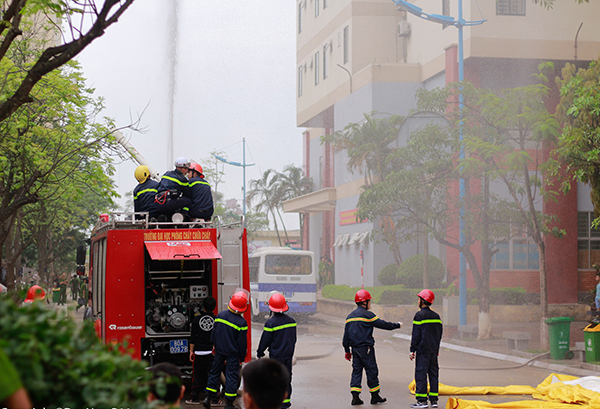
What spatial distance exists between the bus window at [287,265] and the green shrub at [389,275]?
5011mm

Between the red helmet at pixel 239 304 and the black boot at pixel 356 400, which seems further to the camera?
the black boot at pixel 356 400

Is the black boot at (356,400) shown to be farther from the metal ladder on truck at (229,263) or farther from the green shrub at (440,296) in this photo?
the green shrub at (440,296)

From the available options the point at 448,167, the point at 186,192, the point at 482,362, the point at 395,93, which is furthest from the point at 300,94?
the point at 186,192

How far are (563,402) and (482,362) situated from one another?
5.95 m

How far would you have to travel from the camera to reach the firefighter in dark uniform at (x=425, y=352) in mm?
10203

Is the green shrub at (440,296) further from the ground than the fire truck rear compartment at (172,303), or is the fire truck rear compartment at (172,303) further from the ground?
the fire truck rear compartment at (172,303)

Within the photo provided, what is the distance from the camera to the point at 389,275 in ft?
103

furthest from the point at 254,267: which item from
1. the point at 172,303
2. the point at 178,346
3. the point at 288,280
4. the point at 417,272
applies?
the point at 178,346

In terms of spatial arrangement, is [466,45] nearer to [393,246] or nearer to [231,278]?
[393,246]

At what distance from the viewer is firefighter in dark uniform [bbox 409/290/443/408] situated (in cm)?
1020

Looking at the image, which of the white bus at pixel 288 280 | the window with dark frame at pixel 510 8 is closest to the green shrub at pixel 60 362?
the white bus at pixel 288 280

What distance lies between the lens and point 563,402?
1041 cm

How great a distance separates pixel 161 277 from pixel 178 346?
1.15 m

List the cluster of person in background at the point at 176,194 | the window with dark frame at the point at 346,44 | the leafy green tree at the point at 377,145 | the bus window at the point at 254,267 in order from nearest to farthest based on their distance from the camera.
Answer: the cluster of person in background at the point at 176,194
the bus window at the point at 254,267
the leafy green tree at the point at 377,145
the window with dark frame at the point at 346,44
